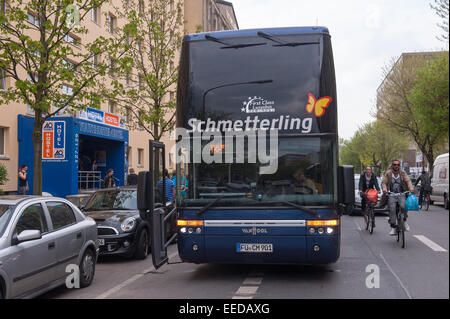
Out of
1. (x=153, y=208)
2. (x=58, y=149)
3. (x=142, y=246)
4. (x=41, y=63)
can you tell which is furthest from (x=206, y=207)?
(x=58, y=149)

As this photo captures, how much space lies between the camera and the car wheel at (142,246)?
391 inches

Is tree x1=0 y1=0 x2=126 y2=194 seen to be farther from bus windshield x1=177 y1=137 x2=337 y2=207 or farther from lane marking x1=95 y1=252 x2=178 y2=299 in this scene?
bus windshield x1=177 y1=137 x2=337 y2=207

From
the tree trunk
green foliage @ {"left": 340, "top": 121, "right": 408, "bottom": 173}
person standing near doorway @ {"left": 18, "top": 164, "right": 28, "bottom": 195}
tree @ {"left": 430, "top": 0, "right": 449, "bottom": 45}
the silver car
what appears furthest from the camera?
green foliage @ {"left": 340, "top": 121, "right": 408, "bottom": 173}

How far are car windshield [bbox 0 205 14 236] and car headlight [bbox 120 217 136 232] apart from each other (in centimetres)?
372

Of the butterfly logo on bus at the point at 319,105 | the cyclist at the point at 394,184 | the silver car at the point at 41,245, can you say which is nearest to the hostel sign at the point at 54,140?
the cyclist at the point at 394,184

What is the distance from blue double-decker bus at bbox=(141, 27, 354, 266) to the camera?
695cm

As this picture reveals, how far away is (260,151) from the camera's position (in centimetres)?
713

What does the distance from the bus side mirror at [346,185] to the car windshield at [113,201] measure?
5144 millimetres

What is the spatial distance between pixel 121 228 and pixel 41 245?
3701mm

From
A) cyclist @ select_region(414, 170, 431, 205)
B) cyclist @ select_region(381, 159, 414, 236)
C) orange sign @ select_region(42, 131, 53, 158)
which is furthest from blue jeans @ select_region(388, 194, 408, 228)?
orange sign @ select_region(42, 131, 53, 158)

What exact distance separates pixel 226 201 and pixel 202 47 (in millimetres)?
2252

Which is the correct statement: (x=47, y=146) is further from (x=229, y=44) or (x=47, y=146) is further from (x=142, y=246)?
(x=229, y=44)
